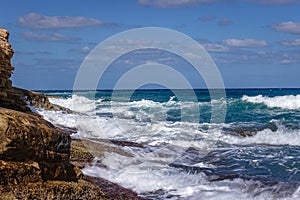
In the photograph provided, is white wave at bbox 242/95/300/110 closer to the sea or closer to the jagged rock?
the sea

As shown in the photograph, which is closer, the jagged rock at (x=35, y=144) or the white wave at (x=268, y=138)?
the jagged rock at (x=35, y=144)

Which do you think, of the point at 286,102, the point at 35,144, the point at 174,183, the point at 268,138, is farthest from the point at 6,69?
the point at 286,102

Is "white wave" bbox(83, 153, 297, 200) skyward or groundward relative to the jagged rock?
groundward

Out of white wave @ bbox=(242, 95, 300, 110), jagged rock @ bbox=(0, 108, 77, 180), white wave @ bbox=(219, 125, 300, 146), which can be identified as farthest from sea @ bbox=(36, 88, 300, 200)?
white wave @ bbox=(242, 95, 300, 110)

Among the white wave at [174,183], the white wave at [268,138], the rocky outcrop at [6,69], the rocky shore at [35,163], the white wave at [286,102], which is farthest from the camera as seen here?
the white wave at [286,102]

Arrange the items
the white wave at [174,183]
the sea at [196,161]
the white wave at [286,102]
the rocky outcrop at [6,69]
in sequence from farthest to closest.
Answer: the white wave at [286,102] < the rocky outcrop at [6,69] < the sea at [196,161] < the white wave at [174,183]

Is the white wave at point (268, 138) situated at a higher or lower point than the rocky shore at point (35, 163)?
lower

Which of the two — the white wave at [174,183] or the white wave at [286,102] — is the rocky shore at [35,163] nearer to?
the white wave at [174,183]

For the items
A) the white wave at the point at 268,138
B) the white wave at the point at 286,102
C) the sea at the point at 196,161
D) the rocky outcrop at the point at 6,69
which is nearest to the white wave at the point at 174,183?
the sea at the point at 196,161

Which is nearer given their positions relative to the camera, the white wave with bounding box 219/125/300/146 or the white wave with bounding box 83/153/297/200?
the white wave with bounding box 83/153/297/200

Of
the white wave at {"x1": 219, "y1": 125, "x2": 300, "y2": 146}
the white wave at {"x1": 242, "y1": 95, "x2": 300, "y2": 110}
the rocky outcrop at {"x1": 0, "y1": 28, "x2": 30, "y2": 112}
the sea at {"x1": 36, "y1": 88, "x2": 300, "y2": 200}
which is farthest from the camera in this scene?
the white wave at {"x1": 242, "y1": 95, "x2": 300, "y2": 110}

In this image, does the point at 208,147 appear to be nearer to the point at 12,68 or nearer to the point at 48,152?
the point at 12,68

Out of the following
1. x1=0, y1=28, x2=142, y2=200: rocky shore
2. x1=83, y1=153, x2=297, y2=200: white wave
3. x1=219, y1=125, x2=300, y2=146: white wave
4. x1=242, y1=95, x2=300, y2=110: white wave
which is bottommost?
x1=83, y1=153, x2=297, y2=200: white wave

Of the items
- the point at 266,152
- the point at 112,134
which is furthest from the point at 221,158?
the point at 112,134
